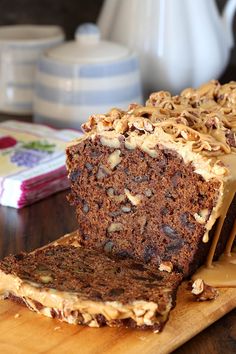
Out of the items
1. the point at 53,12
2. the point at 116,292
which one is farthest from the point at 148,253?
the point at 53,12

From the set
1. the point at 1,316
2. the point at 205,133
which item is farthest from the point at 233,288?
the point at 1,316

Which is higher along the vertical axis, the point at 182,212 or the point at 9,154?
the point at 182,212

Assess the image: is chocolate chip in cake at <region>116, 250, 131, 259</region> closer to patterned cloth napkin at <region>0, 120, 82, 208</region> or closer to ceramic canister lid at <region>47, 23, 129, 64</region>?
patterned cloth napkin at <region>0, 120, 82, 208</region>

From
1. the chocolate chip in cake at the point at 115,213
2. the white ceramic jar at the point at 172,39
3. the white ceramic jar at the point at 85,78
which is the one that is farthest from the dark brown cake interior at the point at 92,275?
the white ceramic jar at the point at 172,39

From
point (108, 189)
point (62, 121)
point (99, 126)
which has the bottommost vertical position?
point (62, 121)

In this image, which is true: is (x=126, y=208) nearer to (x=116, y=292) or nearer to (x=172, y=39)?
(x=116, y=292)

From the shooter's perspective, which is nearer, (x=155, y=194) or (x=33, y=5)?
(x=155, y=194)

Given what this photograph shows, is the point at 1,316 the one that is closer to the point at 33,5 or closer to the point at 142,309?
the point at 142,309
